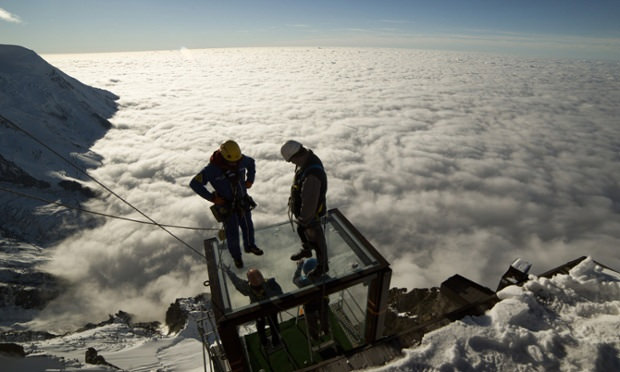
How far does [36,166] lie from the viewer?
112562mm

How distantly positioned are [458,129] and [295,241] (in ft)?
616

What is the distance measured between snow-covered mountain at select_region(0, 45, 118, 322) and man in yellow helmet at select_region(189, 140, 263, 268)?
84442 mm

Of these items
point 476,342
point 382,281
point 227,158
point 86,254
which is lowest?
point 86,254

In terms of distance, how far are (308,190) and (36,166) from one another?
156052mm

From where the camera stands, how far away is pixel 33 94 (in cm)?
13388

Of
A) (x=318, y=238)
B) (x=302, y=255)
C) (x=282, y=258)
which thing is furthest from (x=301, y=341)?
(x=318, y=238)

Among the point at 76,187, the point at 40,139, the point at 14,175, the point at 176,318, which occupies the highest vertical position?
the point at 40,139

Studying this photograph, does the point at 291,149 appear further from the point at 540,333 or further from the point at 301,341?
the point at 301,341

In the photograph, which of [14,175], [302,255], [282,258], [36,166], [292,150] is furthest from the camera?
[36,166]

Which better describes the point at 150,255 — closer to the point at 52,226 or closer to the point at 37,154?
the point at 52,226

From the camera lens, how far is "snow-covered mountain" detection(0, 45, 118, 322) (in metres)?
81.7

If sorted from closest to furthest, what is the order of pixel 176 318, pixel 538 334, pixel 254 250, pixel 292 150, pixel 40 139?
pixel 538 334
pixel 292 150
pixel 254 250
pixel 176 318
pixel 40 139

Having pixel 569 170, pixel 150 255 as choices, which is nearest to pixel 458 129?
pixel 569 170

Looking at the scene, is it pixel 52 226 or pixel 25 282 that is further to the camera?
pixel 52 226
